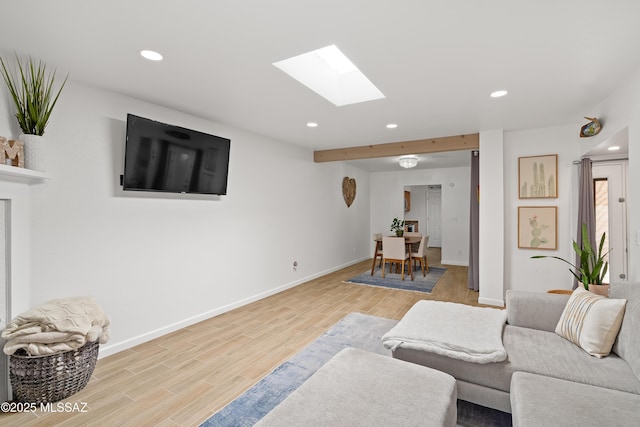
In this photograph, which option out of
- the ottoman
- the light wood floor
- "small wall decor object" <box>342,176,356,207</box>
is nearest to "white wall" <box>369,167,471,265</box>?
"small wall decor object" <box>342,176,356,207</box>

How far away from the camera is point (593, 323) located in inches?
73.3

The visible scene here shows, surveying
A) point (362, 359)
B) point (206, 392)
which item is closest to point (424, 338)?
point (362, 359)

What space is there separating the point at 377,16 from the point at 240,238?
316 cm

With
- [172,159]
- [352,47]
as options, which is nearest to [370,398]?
[352,47]

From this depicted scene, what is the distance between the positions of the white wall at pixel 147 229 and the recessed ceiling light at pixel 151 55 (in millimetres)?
877

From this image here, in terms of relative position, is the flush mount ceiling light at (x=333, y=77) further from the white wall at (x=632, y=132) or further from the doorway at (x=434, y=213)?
the doorway at (x=434, y=213)

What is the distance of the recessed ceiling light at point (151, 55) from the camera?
2.11 m

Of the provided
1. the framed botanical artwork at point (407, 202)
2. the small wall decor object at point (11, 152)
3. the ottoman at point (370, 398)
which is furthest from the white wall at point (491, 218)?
the framed botanical artwork at point (407, 202)

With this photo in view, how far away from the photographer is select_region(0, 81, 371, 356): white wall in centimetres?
244

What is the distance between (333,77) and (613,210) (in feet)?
12.1

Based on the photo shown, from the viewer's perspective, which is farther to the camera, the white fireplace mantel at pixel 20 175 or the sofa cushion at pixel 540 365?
the white fireplace mantel at pixel 20 175

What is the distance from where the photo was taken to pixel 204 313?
3635mm

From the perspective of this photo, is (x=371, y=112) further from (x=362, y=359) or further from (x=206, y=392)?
(x=206, y=392)

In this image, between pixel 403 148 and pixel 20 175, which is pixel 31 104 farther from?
pixel 403 148
